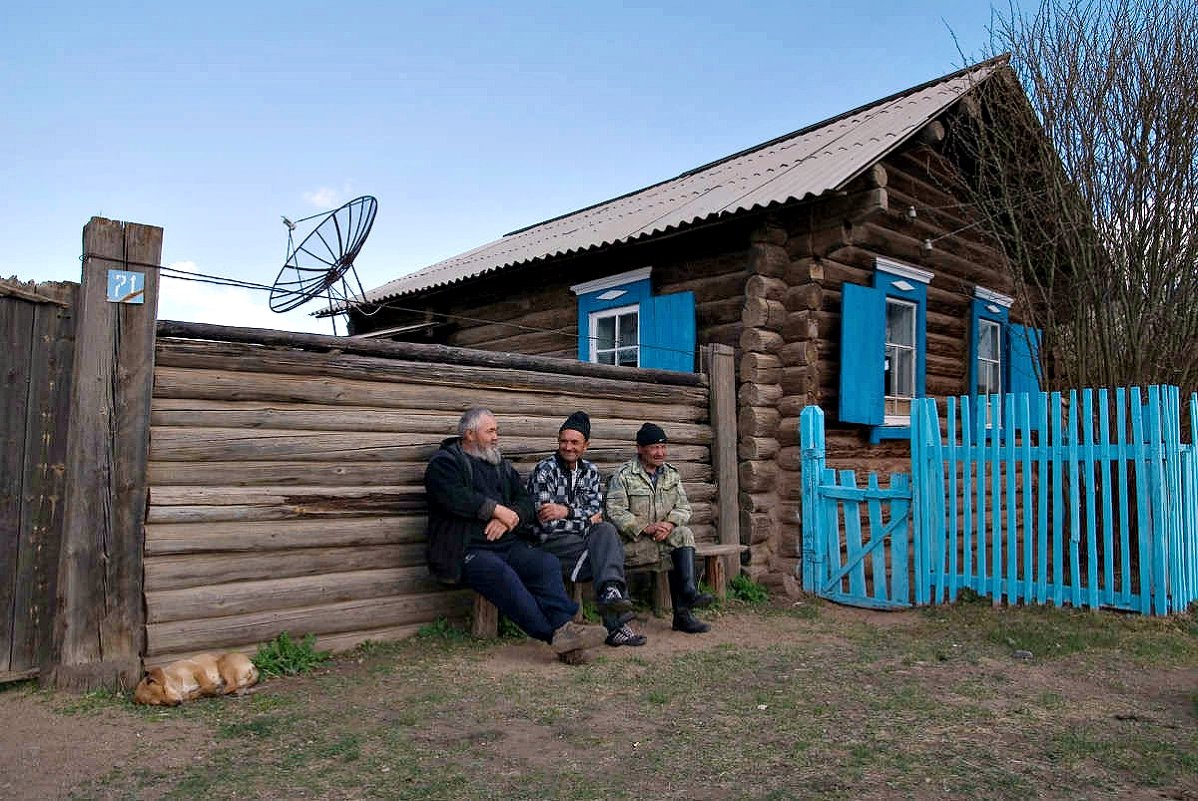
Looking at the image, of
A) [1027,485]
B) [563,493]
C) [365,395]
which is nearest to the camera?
[365,395]

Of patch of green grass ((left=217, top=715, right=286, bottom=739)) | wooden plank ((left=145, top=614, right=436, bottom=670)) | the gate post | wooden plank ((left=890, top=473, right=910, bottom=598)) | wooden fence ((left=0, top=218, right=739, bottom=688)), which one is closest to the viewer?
patch of green grass ((left=217, top=715, right=286, bottom=739))

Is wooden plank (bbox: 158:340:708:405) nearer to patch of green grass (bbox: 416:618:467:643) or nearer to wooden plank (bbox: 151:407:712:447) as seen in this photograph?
wooden plank (bbox: 151:407:712:447)

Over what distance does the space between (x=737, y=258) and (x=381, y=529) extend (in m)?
4.42

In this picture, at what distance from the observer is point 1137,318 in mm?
7859

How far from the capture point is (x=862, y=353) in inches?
332

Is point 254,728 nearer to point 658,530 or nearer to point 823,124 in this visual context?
point 658,530

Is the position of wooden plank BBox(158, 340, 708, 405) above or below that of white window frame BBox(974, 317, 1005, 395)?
below

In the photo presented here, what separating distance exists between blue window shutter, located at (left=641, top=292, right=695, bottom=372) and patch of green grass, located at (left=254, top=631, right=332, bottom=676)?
435 cm

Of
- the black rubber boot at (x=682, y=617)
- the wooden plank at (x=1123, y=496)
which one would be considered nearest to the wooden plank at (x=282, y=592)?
the black rubber boot at (x=682, y=617)

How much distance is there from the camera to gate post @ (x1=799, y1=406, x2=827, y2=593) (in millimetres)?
7645

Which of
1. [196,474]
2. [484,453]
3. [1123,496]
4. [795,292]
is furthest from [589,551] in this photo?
[1123,496]

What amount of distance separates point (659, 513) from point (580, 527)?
0.64 metres

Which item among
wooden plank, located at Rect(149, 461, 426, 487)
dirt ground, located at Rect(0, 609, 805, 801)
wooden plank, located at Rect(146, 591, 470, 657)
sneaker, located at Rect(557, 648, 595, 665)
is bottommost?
dirt ground, located at Rect(0, 609, 805, 801)

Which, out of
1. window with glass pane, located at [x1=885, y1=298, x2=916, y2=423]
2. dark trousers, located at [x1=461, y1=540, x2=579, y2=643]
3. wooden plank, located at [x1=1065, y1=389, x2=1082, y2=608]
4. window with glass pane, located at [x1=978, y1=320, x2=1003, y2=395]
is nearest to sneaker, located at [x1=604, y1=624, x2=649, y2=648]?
dark trousers, located at [x1=461, y1=540, x2=579, y2=643]
